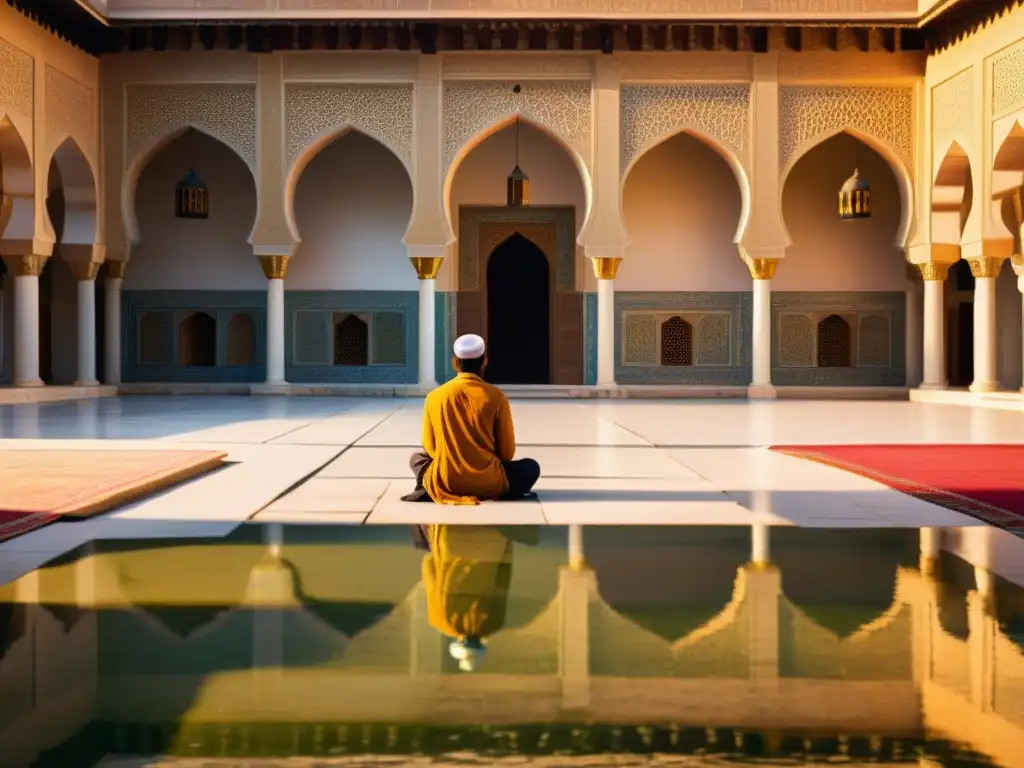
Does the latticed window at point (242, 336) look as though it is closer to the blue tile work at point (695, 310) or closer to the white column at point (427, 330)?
the white column at point (427, 330)

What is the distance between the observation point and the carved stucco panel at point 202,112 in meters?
14.6

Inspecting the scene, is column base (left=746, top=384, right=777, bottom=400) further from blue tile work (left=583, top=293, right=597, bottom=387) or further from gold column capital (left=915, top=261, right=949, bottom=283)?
gold column capital (left=915, top=261, right=949, bottom=283)

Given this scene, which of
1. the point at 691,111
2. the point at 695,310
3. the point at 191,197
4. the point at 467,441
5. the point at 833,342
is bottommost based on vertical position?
the point at 467,441

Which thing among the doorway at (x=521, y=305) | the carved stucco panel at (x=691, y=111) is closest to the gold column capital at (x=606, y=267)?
the carved stucco panel at (x=691, y=111)

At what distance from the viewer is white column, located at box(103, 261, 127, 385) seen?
50.8 feet

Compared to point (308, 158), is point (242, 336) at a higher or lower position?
lower

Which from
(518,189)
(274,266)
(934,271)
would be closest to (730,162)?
(518,189)

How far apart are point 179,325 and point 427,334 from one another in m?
3.54

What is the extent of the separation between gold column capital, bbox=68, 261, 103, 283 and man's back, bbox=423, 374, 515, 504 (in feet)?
36.2

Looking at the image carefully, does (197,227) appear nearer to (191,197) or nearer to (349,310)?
(191,197)

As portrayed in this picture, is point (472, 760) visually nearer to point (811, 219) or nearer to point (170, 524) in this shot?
point (170, 524)

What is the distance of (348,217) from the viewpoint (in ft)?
53.2

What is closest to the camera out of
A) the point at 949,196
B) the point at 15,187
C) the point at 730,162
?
the point at 15,187

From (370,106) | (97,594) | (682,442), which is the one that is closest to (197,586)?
(97,594)
